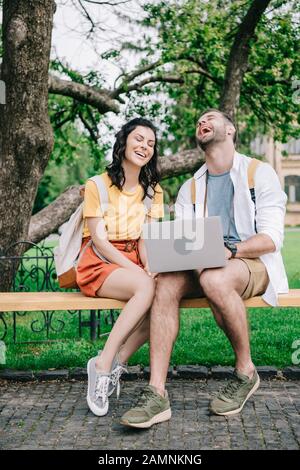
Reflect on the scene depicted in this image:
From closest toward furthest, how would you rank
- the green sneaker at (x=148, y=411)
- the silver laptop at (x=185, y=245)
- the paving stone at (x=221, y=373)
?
1. the green sneaker at (x=148, y=411)
2. the silver laptop at (x=185, y=245)
3. the paving stone at (x=221, y=373)

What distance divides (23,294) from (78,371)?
2.73ft

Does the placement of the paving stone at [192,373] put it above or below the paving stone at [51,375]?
above

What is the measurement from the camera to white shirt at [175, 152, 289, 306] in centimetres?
499

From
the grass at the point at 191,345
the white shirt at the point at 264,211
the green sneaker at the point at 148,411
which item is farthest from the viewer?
the grass at the point at 191,345

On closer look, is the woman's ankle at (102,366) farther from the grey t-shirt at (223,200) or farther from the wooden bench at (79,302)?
the grey t-shirt at (223,200)

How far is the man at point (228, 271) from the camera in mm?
4664

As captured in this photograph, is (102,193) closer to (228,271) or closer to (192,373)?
(228,271)

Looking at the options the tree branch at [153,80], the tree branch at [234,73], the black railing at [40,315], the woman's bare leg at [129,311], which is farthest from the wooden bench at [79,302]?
the tree branch at [153,80]

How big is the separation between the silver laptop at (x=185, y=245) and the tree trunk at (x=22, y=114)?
359cm

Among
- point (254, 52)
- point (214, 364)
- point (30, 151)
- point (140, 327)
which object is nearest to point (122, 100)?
point (254, 52)

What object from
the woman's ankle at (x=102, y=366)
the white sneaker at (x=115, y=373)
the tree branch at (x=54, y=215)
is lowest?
the white sneaker at (x=115, y=373)

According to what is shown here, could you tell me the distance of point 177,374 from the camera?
5918 mm

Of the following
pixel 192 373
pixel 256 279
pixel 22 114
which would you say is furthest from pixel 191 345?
pixel 22 114

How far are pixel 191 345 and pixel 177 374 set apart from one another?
970mm
